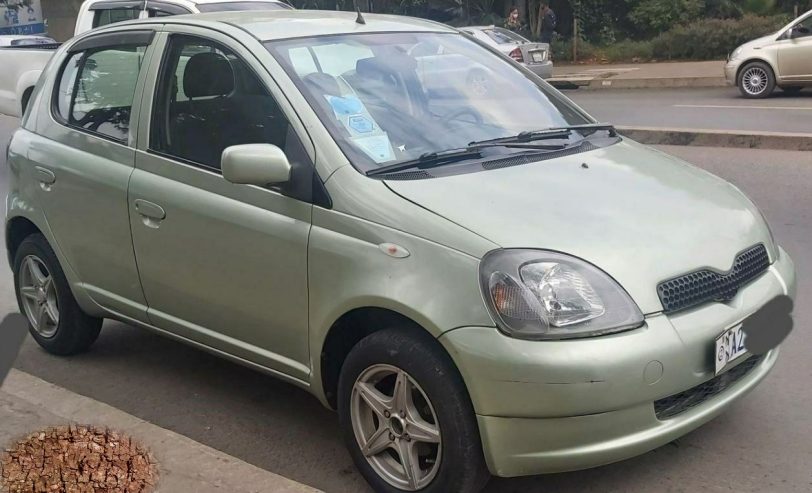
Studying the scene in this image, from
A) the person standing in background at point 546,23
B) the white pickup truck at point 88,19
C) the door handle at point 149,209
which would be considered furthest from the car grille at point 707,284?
the person standing in background at point 546,23

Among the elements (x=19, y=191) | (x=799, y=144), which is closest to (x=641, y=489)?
(x=19, y=191)

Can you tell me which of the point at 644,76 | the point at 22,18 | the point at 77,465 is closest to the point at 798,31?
the point at 644,76

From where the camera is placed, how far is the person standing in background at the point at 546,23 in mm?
27516

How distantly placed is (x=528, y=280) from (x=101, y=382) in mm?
2736

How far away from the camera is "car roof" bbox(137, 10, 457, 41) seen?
14.0 ft

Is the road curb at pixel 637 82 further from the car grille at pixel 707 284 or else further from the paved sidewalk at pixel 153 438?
the paved sidewalk at pixel 153 438

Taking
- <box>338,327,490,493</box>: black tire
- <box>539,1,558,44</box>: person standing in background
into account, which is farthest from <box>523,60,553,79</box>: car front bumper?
<box>338,327,490,493</box>: black tire

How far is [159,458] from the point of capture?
141 inches

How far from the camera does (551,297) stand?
3160 mm

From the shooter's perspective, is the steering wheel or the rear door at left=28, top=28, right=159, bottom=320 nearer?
the steering wheel

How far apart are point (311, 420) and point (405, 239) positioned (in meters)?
1.36

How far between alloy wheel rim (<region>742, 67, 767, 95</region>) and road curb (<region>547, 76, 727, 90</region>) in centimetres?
283

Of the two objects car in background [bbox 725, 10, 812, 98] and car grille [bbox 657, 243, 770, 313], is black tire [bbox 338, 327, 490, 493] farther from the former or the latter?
car in background [bbox 725, 10, 812, 98]

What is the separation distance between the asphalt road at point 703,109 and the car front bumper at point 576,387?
944 centimetres
